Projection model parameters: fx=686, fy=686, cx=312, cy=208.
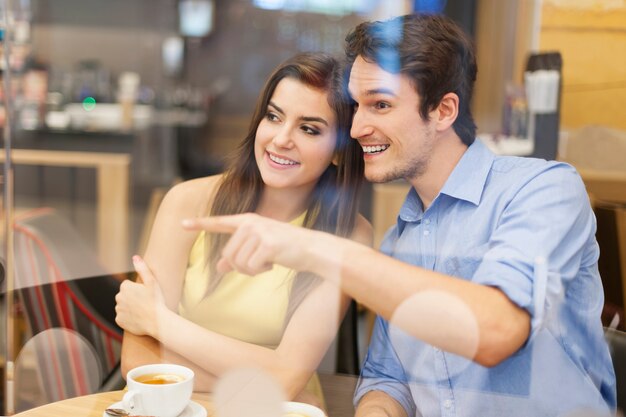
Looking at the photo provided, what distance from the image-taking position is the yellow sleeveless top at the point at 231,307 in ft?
3.01

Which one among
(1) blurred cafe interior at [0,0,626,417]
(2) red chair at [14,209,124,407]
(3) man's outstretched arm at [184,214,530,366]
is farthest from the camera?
(2) red chair at [14,209,124,407]

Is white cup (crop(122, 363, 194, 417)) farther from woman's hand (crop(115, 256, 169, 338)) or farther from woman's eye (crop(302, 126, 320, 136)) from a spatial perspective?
woman's eye (crop(302, 126, 320, 136))

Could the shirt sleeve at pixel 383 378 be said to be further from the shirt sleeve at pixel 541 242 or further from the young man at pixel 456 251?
the shirt sleeve at pixel 541 242

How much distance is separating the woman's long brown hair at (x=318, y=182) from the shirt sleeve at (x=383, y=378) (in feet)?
0.49

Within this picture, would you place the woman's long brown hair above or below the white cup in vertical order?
above

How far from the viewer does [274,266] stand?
854 mm

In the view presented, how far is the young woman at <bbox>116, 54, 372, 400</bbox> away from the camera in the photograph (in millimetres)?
875

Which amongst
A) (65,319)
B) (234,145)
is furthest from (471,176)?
(65,319)

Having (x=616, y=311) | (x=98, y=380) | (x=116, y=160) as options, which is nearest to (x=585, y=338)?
(x=616, y=311)

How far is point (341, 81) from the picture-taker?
34.0 inches

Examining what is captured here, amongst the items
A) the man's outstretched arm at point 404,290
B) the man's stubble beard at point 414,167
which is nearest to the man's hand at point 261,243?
the man's outstretched arm at point 404,290

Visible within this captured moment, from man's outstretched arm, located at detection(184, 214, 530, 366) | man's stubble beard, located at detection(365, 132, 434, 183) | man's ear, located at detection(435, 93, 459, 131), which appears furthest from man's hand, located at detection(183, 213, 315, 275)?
man's ear, located at detection(435, 93, 459, 131)

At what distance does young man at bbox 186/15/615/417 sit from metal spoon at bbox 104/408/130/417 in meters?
0.24

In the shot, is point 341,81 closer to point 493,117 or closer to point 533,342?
point 493,117
